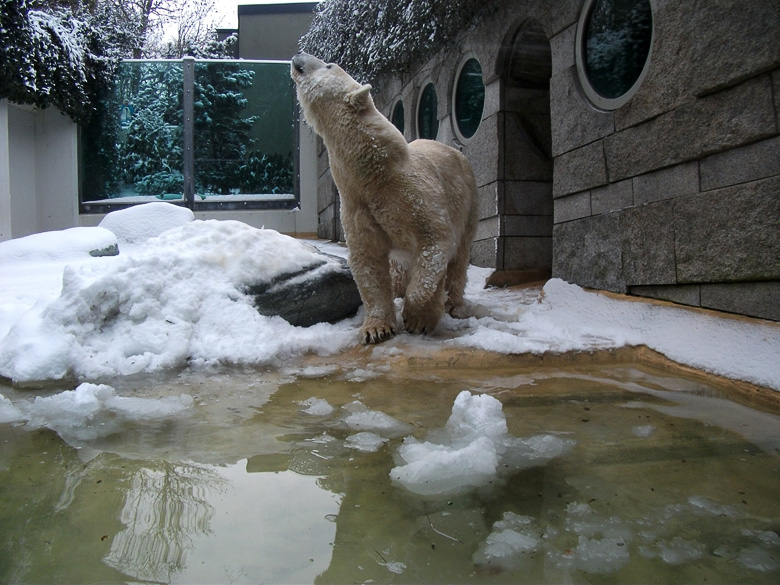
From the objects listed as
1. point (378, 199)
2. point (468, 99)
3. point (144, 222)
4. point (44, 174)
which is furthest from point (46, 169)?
point (378, 199)

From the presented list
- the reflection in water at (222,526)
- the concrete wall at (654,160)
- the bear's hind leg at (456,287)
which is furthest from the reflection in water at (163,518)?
the bear's hind leg at (456,287)

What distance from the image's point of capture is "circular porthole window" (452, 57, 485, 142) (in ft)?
18.9

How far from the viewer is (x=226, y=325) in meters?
3.26

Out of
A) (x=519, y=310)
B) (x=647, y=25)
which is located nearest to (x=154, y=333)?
(x=519, y=310)

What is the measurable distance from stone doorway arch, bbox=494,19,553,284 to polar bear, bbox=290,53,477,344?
204cm

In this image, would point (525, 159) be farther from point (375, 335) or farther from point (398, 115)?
point (398, 115)

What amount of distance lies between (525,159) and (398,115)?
10.9 ft

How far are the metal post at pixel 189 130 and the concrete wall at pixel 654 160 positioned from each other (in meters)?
7.52

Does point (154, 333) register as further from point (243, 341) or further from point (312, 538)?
point (312, 538)

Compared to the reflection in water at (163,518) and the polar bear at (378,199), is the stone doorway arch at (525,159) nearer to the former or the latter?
the polar bear at (378,199)

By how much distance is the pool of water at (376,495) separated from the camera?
1.08m

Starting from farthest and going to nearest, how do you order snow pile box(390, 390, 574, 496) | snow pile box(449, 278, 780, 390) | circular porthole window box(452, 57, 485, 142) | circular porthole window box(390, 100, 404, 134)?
circular porthole window box(390, 100, 404, 134)
circular porthole window box(452, 57, 485, 142)
snow pile box(449, 278, 780, 390)
snow pile box(390, 390, 574, 496)

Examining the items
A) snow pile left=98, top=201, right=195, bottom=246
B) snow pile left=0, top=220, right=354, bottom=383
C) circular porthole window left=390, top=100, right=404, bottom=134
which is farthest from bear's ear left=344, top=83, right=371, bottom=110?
circular porthole window left=390, top=100, right=404, bottom=134

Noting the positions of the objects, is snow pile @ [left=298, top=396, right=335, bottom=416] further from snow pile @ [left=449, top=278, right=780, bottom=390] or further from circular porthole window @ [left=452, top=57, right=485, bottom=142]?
circular porthole window @ [left=452, top=57, right=485, bottom=142]
